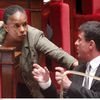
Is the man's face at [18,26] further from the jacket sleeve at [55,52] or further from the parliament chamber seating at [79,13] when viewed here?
the parliament chamber seating at [79,13]

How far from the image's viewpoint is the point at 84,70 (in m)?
1.42

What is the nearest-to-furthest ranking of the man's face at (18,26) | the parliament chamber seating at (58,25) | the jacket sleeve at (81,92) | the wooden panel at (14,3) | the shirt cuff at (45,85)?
the jacket sleeve at (81,92) < the shirt cuff at (45,85) < the man's face at (18,26) < the parliament chamber seating at (58,25) < the wooden panel at (14,3)

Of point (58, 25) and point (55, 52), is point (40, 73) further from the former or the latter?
point (58, 25)

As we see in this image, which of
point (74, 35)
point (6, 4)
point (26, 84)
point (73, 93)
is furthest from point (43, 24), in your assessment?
point (73, 93)

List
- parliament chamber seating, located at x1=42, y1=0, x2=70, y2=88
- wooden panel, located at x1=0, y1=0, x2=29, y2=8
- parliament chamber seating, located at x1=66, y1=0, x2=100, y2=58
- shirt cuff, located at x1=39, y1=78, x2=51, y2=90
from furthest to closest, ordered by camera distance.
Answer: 1. wooden panel, located at x1=0, y1=0, x2=29, y2=8
2. parliament chamber seating, located at x1=66, y1=0, x2=100, y2=58
3. parliament chamber seating, located at x1=42, y1=0, x2=70, y2=88
4. shirt cuff, located at x1=39, y1=78, x2=51, y2=90

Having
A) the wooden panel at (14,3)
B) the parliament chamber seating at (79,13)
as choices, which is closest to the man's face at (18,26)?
the parliament chamber seating at (79,13)

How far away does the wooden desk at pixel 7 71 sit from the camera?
1294mm

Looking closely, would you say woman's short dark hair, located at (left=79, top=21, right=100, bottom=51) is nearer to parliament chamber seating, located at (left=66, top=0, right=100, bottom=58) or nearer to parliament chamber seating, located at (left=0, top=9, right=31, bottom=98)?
parliament chamber seating, located at (left=0, top=9, right=31, bottom=98)

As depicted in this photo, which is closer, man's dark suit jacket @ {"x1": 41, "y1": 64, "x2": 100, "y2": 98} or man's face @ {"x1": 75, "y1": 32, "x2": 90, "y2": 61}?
man's dark suit jacket @ {"x1": 41, "y1": 64, "x2": 100, "y2": 98}

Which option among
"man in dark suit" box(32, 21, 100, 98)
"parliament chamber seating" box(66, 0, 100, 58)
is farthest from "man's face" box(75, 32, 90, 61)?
"parliament chamber seating" box(66, 0, 100, 58)

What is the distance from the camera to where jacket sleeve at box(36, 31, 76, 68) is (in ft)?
5.22

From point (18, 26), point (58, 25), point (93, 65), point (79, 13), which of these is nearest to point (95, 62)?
point (93, 65)

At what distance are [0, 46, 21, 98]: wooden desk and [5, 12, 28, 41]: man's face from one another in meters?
0.28

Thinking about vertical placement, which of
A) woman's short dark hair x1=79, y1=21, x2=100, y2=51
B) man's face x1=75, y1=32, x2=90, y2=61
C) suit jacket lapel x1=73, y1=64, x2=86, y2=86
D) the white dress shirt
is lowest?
suit jacket lapel x1=73, y1=64, x2=86, y2=86
